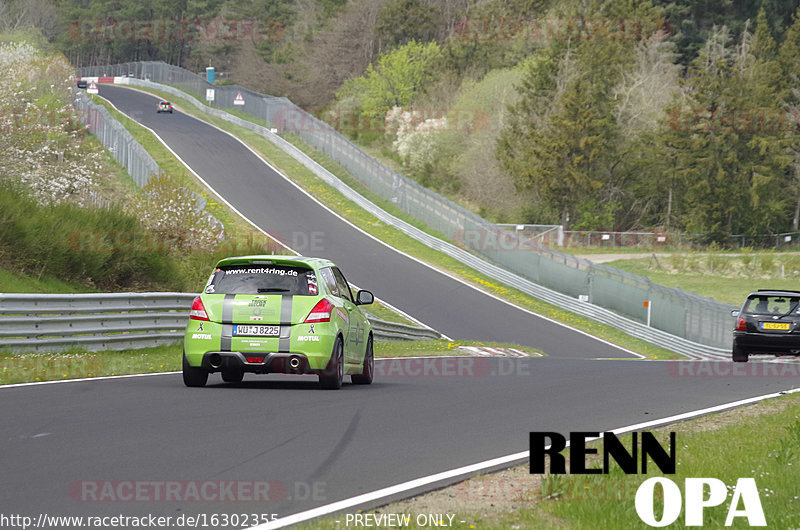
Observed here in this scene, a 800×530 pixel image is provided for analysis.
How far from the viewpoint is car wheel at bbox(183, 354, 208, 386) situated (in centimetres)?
1321

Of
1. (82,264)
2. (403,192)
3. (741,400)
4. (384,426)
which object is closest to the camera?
(384,426)

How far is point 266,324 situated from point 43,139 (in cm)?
3539

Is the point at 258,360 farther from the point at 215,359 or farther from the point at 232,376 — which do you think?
the point at 232,376

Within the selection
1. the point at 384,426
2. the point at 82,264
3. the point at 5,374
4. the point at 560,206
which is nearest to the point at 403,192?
the point at 560,206

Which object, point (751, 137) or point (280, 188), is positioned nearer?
point (280, 188)

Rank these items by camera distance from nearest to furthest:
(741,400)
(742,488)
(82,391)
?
(742,488) < (82,391) < (741,400)

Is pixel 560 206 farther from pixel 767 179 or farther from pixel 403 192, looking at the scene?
pixel 403 192

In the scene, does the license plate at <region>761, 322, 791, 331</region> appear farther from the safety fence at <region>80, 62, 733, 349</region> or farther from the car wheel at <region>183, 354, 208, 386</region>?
the car wheel at <region>183, 354, 208, 386</region>

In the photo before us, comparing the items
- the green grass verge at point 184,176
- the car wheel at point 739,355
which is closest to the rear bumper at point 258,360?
the car wheel at point 739,355

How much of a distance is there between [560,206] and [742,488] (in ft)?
231

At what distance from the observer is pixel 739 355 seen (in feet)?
79.2

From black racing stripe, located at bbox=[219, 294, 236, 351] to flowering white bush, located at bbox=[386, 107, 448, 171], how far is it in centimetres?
→ 7060

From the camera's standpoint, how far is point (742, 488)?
22.6 feet

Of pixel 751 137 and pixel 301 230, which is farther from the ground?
pixel 751 137
